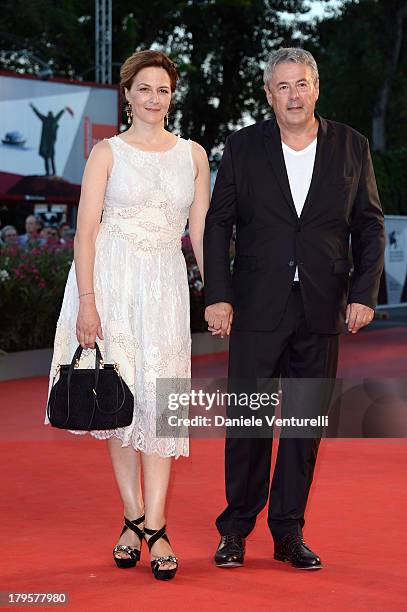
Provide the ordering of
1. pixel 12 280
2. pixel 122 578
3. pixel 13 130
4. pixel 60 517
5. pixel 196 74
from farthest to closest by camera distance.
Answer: pixel 196 74, pixel 13 130, pixel 12 280, pixel 60 517, pixel 122 578

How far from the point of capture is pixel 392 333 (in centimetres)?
1944

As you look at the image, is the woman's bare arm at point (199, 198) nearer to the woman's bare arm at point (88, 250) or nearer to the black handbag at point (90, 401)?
the woman's bare arm at point (88, 250)

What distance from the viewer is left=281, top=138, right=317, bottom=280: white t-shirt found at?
17.9 ft

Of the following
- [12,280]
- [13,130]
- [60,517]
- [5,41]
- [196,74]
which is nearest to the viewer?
[60,517]

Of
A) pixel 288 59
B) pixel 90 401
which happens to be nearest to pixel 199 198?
pixel 288 59

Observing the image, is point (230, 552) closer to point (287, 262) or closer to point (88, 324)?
point (88, 324)

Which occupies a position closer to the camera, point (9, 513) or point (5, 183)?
point (9, 513)

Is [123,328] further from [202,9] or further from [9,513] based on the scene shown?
[202,9]

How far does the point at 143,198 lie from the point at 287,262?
63 centimetres

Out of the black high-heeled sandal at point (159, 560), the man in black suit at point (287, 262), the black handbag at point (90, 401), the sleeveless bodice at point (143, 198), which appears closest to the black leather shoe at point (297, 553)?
the man in black suit at point (287, 262)

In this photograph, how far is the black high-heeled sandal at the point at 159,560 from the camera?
5305 mm

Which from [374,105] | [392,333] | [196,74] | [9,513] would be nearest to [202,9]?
[196,74]

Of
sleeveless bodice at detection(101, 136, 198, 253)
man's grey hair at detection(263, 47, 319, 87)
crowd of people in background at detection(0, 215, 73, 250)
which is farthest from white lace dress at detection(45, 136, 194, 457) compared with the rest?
crowd of people in background at detection(0, 215, 73, 250)

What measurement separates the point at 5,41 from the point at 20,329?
3211cm
